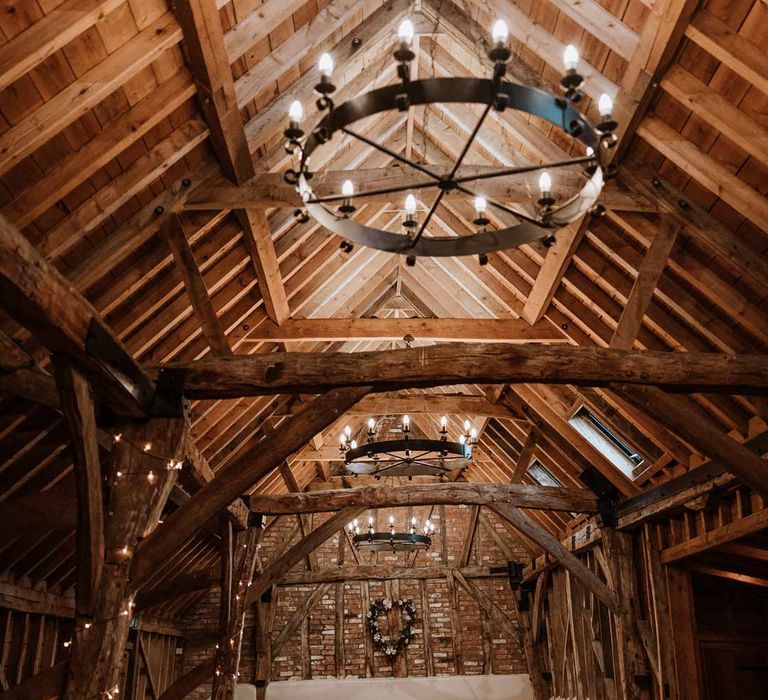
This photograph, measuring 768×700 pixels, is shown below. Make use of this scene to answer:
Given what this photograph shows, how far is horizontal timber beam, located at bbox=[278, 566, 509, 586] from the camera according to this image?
13.6 meters

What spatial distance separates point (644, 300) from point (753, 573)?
4.94m

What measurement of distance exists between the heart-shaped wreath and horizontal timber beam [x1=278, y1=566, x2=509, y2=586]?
413mm

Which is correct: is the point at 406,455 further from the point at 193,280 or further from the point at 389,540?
the point at 193,280

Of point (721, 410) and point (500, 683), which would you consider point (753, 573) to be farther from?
point (500, 683)

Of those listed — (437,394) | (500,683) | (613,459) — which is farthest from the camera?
Result: (500,683)

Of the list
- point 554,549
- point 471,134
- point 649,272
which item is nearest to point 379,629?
point 554,549

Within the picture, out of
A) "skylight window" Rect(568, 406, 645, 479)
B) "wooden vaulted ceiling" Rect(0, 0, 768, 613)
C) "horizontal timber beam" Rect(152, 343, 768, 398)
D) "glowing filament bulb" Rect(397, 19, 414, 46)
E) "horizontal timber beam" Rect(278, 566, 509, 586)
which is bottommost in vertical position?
"horizontal timber beam" Rect(278, 566, 509, 586)

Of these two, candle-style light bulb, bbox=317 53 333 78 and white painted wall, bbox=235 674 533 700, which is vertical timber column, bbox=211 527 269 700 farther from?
candle-style light bulb, bbox=317 53 333 78

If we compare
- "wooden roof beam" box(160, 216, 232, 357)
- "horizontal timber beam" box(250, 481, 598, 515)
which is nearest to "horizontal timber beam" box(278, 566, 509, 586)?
"horizontal timber beam" box(250, 481, 598, 515)

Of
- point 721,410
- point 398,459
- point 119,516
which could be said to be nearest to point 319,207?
point 119,516

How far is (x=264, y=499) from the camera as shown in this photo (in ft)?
31.6

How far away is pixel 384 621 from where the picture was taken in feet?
44.2

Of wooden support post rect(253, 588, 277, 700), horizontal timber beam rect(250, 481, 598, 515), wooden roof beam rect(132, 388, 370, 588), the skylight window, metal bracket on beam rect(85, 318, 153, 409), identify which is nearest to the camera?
metal bracket on beam rect(85, 318, 153, 409)

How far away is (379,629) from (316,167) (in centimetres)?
947
